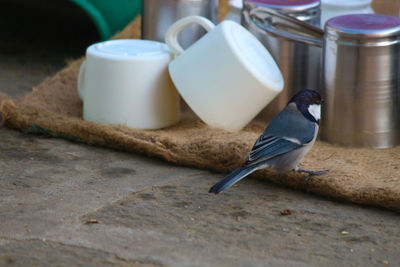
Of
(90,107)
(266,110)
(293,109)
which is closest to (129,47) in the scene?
(90,107)

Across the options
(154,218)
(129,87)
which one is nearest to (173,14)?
(129,87)

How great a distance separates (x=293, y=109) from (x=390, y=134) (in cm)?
34

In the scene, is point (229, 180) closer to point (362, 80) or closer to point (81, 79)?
point (362, 80)

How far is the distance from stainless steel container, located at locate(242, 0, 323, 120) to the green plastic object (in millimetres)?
849

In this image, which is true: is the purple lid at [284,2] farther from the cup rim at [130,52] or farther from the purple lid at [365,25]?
the cup rim at [130,52]

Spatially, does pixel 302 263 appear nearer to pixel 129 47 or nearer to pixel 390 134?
pixel 390 134

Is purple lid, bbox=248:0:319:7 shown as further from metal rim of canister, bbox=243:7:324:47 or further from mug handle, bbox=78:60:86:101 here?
mug handle, bbox=78:60:86:101

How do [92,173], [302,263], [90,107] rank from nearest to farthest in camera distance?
[302,263]
[92,173]
[90,107]

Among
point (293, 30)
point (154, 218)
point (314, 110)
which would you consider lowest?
point (154, 218)

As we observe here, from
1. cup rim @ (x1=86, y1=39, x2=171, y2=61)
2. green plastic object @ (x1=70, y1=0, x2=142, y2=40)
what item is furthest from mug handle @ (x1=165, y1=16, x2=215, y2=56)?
green plastic object @ (x1=70, y1=0, x2=142, y2=40)

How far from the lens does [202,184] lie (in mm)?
1579

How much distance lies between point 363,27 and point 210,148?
1.61ft

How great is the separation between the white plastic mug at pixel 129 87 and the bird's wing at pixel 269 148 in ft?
1.46

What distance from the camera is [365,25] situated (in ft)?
5.59
